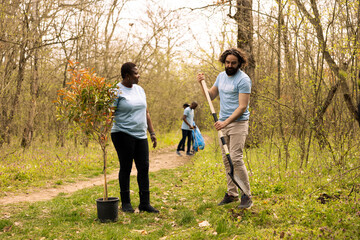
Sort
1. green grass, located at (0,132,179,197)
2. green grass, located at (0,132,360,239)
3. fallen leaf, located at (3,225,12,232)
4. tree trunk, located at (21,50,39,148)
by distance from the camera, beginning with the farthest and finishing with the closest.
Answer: tree trunk, located at (21,50,39,148)
green grass, located at (0,132,179,197)
fallen leaf, located at (3,225,12,232)
green grass, located at (0,132,360,239)

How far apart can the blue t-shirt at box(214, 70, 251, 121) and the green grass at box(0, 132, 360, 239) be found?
130cm

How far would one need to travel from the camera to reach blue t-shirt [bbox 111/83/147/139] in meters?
4.43

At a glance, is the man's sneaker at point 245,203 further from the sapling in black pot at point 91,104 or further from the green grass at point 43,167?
the green grass at point 43,167

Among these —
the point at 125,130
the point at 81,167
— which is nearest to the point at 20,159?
the point at 81,167

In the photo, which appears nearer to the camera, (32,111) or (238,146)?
(238,146)

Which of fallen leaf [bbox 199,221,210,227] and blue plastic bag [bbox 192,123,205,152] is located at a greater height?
blue plastic bag [bbox 192,123,205,152]

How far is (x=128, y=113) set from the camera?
4.46m

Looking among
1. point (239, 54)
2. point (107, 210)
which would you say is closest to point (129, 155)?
point (107, 210)

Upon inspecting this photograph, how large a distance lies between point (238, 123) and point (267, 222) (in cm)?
131

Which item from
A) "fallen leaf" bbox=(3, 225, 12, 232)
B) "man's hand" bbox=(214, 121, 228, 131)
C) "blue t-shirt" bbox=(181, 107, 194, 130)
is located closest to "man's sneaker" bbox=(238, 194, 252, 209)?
"man's hand" bbox=(214, 121, 228, 131)

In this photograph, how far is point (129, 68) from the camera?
455cm

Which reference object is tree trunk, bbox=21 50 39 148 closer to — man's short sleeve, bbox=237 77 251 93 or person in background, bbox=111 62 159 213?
person in background, bbox=111 62 159 213

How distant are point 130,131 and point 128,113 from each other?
254 millimetres

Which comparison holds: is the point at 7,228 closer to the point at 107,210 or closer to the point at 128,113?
the point at 107,210
